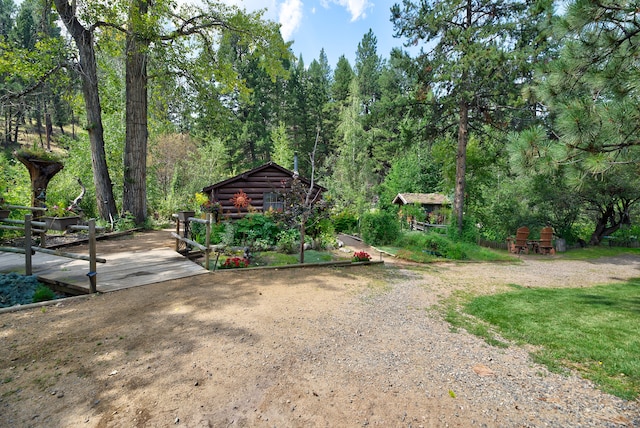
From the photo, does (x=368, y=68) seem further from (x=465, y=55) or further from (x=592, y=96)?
(x=592, y=96)

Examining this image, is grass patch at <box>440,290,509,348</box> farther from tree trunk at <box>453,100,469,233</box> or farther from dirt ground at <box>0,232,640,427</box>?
tree trunk at <box>453,100,469,233</box>

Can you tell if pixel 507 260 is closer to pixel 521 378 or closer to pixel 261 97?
pixel 521 378

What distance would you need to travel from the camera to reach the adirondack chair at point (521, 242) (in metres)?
13.4

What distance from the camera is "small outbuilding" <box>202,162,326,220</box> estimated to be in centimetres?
1341

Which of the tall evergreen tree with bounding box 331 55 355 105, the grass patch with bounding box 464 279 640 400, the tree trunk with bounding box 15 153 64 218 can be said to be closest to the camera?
the grass patch with bounding box 464 279 640 400

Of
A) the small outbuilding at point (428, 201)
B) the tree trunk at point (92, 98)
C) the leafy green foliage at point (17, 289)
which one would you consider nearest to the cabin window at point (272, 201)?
the tree trunk at point (92, 98)

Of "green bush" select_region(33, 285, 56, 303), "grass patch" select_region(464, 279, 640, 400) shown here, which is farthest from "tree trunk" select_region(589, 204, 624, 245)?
"green bush" select_region(33, 285, 56, 303)

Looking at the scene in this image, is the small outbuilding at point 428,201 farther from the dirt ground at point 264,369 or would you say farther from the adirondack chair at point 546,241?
the dirt ground at point 264,369

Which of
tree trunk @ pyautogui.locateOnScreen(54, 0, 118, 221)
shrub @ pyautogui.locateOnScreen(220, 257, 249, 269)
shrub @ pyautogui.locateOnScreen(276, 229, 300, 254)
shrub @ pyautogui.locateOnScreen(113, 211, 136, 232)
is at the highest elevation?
tree trunk @ pyautogui.locateOnScreen(54, 0, 118, 221)

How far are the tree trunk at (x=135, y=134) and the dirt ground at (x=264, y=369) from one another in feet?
29.1

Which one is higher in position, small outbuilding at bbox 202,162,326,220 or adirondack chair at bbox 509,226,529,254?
small outbuilding at bbox 202,162,326,220

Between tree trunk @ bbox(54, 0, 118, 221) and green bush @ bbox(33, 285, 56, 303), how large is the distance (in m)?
8.08

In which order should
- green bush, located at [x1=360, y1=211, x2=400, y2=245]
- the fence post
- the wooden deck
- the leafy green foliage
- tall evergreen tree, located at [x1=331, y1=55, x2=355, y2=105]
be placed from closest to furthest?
1. the leafy green foliage
2. the fence post
3. the wooden deck
4. green bush, located at [x1=360, y1=211, x2=400, y2=245]
5. tall evergreen tree, located at [x1=331, y1=55, x2=355, y2=105]

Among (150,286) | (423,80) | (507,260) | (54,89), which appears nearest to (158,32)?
(54,89)
